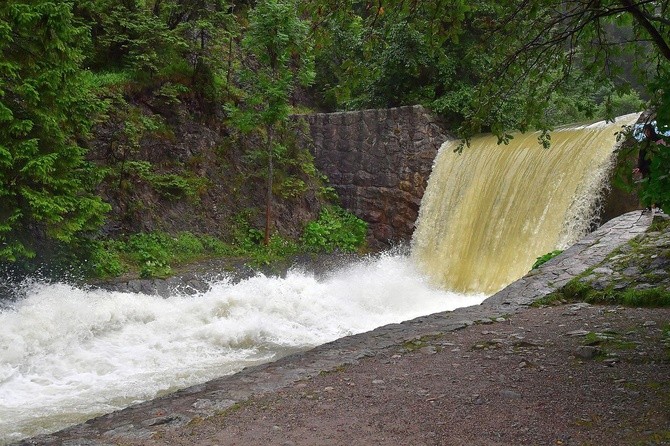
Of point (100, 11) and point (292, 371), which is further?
point (100, 11)

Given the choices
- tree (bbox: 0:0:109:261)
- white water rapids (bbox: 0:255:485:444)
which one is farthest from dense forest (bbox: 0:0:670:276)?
white water rapids (bbox: 0:255:485:444)

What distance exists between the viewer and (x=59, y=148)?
8.74 metres

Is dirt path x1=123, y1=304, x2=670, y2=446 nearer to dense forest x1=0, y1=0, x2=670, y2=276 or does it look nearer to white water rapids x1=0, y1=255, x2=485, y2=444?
dense forest x1=0, y1=0, x2=670, y2=276

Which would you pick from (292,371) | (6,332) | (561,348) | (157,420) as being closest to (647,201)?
(561,348)

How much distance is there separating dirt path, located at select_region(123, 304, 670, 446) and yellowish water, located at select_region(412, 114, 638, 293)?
17.7 ft

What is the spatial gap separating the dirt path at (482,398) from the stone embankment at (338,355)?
130 mm

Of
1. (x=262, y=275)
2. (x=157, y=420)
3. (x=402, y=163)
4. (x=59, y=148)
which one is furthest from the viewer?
(x=402, y=163)

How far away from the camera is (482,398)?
363 centimetres

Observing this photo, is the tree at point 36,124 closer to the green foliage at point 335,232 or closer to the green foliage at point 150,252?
the green foliage at point 150,252

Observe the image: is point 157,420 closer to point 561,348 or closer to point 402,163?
point 561,348

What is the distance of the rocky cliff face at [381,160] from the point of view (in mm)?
15102

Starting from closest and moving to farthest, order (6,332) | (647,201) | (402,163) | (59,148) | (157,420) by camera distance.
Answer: (647,201) < (157,420) < (6,332) < (59,148) < (402,163)

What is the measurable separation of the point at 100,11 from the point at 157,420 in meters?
11.7

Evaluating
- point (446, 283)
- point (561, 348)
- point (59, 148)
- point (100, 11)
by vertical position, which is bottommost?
point (446, 283)
